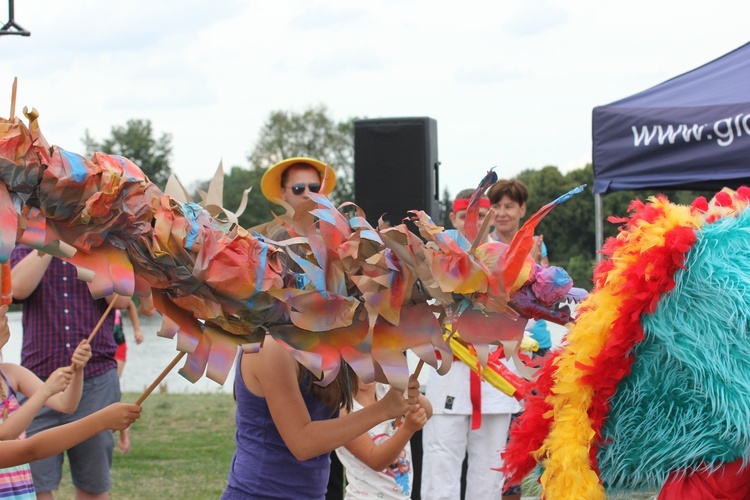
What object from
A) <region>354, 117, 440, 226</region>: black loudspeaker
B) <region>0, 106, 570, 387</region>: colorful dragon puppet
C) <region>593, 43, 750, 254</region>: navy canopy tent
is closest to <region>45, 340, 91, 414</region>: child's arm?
<region>0, 106, 570, 387</region>: colorful dragon puppet

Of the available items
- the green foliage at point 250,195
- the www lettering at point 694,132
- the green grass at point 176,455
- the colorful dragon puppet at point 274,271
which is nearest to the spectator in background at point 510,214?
the www lettering at point 694,132

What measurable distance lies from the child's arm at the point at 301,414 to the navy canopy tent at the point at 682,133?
3.33 metres

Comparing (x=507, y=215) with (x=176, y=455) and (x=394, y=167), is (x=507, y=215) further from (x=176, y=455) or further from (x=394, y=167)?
(x=176, y=455)

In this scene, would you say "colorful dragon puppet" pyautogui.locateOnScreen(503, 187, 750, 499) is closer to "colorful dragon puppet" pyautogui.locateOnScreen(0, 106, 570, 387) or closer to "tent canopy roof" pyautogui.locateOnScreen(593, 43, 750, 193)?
"colorful dragon puppet" pyautogui.locateOnScreen(0, 106, 570, 387)

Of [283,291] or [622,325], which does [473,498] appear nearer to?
[622,325]

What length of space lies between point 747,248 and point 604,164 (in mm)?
3512

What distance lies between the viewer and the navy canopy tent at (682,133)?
4.95 metres

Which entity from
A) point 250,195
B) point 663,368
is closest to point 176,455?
point 663,368

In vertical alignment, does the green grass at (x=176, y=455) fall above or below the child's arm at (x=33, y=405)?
below

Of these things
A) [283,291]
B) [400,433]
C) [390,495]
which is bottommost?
[390,495]

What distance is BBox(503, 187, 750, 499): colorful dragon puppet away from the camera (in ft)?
7.01

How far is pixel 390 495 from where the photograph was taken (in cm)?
348

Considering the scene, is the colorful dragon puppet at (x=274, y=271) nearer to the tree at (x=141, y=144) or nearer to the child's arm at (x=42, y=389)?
the child's arm at (x=42, y=389)

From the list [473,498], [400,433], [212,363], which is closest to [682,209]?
[400,433]
